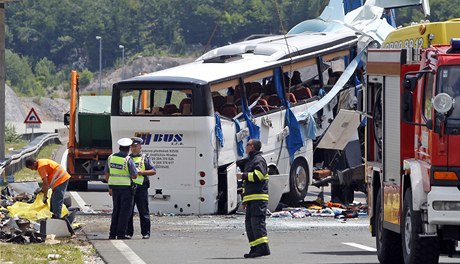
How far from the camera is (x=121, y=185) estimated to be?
20.7 meters

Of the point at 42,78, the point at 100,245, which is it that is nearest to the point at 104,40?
the point at 42,78

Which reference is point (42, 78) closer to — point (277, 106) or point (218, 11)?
point (218, 11)

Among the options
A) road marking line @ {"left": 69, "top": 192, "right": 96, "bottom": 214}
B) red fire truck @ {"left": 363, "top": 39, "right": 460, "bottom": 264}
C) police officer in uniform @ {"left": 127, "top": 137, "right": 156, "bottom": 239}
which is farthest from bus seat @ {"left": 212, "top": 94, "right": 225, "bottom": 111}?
red fire truck @ {"left": 363, "top": 39, "right": 460, "bottom": 264}

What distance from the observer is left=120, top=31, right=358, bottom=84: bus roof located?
2578cm

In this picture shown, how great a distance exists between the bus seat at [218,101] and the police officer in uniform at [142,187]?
479cm

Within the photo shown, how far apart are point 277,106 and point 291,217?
322cm

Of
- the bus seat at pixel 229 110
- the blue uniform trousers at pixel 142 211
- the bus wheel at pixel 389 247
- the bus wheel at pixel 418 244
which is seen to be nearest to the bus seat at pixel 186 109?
the bus seat at pixel 229 110

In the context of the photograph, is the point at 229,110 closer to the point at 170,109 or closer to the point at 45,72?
the point at 170,109

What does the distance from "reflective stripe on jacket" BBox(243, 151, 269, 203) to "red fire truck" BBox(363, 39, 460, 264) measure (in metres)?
1.75

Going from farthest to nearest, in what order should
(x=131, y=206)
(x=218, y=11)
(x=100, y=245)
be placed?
1. (x=218, y=11)
2. (x=131, y=206)
3. (x=100, y=245)

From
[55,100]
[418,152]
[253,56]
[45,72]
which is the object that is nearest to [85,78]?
[45,72]

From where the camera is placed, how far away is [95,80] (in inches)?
6043

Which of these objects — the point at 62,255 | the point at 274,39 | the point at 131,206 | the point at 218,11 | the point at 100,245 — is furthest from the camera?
the point at 218,11

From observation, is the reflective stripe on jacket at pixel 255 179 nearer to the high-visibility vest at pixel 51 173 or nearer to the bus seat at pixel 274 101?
the high-visibility vest at pixel 51 173
